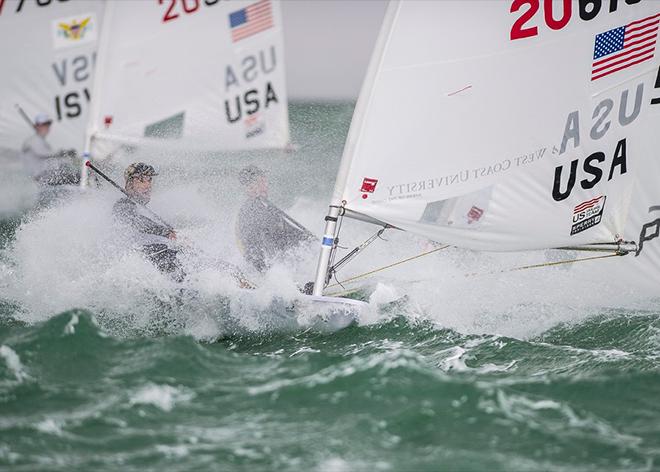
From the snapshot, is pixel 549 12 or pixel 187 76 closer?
pixel 549 12

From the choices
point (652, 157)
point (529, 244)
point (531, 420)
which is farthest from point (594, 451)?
point (652, 157)

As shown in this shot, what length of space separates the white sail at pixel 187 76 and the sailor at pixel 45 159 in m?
1.28

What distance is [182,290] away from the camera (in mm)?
7859

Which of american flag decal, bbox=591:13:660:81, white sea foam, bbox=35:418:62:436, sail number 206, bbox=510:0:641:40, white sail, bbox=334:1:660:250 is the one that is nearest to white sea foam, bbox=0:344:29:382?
white sea foam, bbox=35:418:62:436

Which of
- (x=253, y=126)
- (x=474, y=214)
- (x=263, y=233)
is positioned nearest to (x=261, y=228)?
(x=263, y=233)

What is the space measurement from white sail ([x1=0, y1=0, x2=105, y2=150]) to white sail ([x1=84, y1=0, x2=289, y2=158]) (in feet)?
3.09

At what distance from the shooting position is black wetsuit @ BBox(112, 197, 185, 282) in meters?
8.03

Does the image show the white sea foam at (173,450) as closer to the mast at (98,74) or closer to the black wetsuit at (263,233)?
the black wetsuit at (263,233)

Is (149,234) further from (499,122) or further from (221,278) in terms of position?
(499,122)

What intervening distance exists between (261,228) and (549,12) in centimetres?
282

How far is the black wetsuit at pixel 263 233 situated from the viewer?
8602mm

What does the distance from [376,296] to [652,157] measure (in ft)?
7.45

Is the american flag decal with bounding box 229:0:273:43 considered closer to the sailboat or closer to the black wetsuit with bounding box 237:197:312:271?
the black wetsuit with bounding box 237:197:312:271

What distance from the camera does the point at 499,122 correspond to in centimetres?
755
